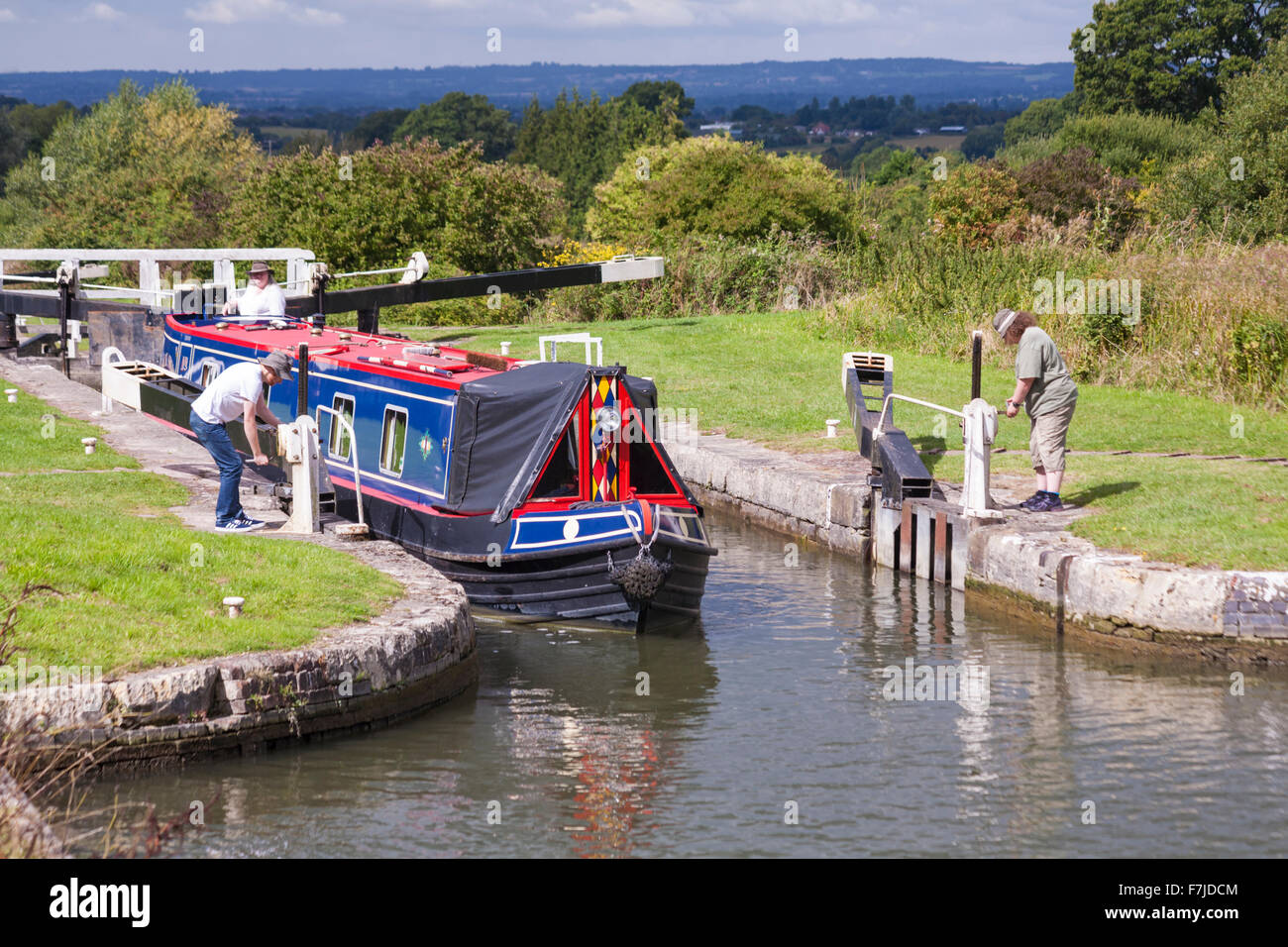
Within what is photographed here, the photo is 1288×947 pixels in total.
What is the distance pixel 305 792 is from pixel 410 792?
0.52m

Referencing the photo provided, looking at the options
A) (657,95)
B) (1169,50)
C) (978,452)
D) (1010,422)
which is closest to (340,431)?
(978,452)

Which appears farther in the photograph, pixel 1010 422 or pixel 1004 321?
pixel 1010 422

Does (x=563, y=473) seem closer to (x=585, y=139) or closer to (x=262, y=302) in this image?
(x=262, y=302)

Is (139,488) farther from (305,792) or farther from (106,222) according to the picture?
(106,222)

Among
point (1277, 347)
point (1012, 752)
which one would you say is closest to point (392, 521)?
point (1012, 752)

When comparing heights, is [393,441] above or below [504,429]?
below

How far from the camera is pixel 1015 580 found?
10836 millimetres

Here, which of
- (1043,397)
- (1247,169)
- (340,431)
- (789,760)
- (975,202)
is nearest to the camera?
(789,760)

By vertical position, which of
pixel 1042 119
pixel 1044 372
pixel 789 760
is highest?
pixel 1042 119

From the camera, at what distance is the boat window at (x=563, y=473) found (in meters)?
11.0

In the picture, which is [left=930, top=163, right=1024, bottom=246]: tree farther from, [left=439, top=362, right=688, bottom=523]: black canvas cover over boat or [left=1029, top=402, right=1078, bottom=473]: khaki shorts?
[left=439, top=362, right=688, bottom=523]: black canvas cover over boat

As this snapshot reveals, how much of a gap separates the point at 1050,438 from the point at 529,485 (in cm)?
416

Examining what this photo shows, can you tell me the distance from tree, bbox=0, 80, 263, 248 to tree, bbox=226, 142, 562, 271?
9.14m

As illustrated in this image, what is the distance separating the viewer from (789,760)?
7.87 meters
